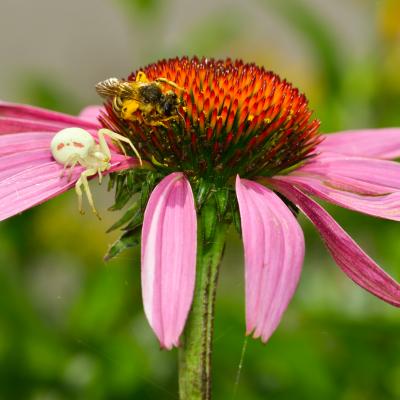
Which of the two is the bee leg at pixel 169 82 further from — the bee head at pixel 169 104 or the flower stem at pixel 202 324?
the flower stem at pixel 202 324

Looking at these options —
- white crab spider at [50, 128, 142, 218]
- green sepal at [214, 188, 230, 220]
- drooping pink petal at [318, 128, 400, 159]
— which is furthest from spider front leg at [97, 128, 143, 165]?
drooping pink petal at [318, 128, 400, 159]

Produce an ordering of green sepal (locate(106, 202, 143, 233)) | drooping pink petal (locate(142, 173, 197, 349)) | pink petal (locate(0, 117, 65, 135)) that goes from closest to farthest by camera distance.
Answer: drooping pink petal (locate(142, 173, 197, 349)) → green sepal (locate(106, 202, 143, 233)) → pink petal (locate(0, 117, 65, 135))

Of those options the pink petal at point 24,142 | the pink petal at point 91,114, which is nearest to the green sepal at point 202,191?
the pink petal at point 24,142

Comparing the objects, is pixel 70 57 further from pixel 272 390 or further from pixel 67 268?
pixel 272 390

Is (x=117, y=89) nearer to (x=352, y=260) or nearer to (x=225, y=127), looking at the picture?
(x=225, y=127)

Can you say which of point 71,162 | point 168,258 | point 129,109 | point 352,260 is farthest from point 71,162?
point 352,260

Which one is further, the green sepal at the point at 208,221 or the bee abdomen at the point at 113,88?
the bee abdomen at the point at 113,88

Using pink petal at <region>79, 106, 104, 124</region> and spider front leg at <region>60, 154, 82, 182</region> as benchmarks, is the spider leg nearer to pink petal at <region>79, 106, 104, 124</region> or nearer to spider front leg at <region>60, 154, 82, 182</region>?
spider front leg at <region>60, 154, 82, 182</region>
